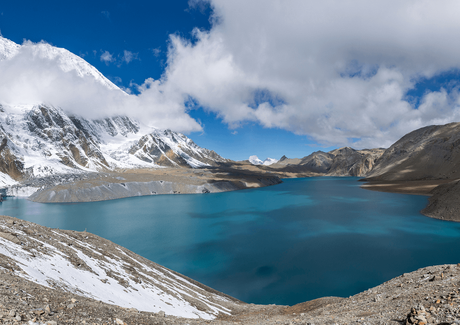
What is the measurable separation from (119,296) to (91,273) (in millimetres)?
1675

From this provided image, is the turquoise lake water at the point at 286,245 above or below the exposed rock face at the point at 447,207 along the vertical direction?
below

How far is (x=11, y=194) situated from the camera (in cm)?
7144

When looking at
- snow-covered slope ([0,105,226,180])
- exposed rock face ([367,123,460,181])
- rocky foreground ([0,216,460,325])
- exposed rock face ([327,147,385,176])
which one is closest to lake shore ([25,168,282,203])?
snow-covered slope ([0,105,226,180])

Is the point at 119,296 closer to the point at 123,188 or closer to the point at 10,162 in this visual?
the point at 123,188

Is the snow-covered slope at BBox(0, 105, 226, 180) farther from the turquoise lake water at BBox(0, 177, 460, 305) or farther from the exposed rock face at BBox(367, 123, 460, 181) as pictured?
the exposed rock face at BBox(367, 123, 460, 181)

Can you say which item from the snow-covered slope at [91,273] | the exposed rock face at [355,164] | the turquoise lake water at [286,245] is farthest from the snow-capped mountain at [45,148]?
the exposed rock face at [355,164]

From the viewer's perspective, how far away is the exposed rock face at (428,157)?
7950 centimetres

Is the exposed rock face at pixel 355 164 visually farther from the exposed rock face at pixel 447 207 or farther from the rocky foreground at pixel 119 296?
the rocky foreground at pixel 119 296

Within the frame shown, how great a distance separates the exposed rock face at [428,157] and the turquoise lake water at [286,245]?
5440 centimetres

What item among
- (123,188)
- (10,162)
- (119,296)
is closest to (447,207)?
(119,296)

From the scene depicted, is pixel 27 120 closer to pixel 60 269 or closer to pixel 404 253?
pixel 60 269

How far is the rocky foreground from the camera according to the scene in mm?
4371

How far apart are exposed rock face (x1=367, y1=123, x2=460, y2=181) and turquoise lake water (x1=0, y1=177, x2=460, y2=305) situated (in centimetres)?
5440

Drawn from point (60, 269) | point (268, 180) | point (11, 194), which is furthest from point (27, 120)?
point (60, 269)
